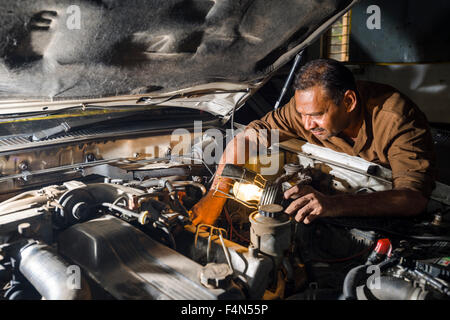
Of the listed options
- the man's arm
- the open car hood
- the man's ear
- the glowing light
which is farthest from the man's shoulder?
the glowing light

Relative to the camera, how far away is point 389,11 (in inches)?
148

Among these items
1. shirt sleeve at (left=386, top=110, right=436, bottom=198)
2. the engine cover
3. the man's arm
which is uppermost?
shirt sleeve at (left=386, top=110, right=436, bottom=198)

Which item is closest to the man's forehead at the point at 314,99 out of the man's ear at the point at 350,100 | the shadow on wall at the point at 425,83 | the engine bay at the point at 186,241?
the man's ear at the point at 350,100

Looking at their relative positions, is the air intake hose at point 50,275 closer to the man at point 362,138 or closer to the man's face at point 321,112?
the man at point 362,138

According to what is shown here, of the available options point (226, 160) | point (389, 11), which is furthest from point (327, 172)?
point (389, 11)

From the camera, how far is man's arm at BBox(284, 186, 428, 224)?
1.44 m

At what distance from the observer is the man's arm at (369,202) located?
144 centimetres

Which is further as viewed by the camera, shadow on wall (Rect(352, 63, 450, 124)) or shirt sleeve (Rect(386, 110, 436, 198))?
shadow on wall (Rect(352, 63, 450, 124))

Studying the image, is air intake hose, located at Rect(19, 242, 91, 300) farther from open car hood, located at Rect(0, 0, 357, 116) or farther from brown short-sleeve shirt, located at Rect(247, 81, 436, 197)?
brown short-sleeve shirt, located at Rect(247, 81, 436, 197)

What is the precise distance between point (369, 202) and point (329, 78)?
71 centimetres

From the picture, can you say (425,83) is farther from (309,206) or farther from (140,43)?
(140,43)

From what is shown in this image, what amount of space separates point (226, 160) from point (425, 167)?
115 centimetres

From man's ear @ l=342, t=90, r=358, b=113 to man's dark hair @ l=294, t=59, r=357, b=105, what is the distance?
2 cm
